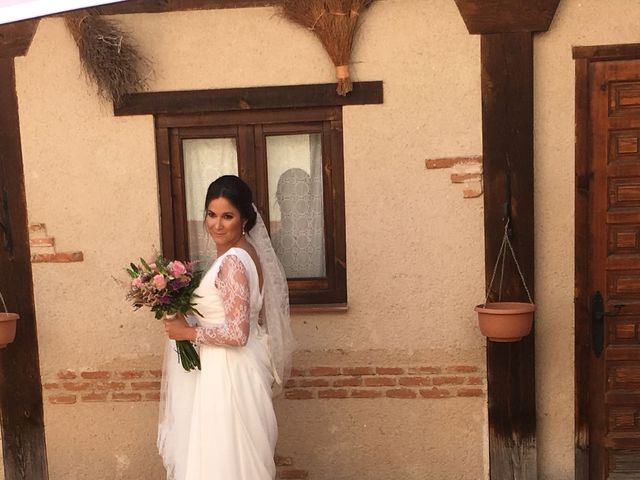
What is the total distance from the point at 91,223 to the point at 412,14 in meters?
2.50

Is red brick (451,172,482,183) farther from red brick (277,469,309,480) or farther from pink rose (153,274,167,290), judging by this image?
red brick (277,469,309,480)

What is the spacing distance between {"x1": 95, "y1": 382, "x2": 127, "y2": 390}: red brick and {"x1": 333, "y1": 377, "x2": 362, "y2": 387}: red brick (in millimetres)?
1448

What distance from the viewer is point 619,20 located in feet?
13.1

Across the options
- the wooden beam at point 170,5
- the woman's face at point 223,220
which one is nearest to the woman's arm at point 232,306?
the woman's face at point 223,220

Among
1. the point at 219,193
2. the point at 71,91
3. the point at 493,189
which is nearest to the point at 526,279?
the point at 493,189

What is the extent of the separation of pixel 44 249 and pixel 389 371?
96.7 inches

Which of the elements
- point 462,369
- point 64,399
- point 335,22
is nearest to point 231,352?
point 462,369

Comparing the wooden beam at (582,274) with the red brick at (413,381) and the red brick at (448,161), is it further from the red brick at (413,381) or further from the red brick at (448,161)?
the red brick at (413,381)

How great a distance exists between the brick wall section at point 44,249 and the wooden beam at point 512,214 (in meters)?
2.76

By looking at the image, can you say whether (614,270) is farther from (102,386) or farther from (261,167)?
(102,386)

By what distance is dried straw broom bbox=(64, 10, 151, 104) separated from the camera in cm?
412

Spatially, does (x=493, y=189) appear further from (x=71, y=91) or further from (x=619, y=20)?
(x=71, y=91)

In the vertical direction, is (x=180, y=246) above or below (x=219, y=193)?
below

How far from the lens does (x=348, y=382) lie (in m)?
4.32
